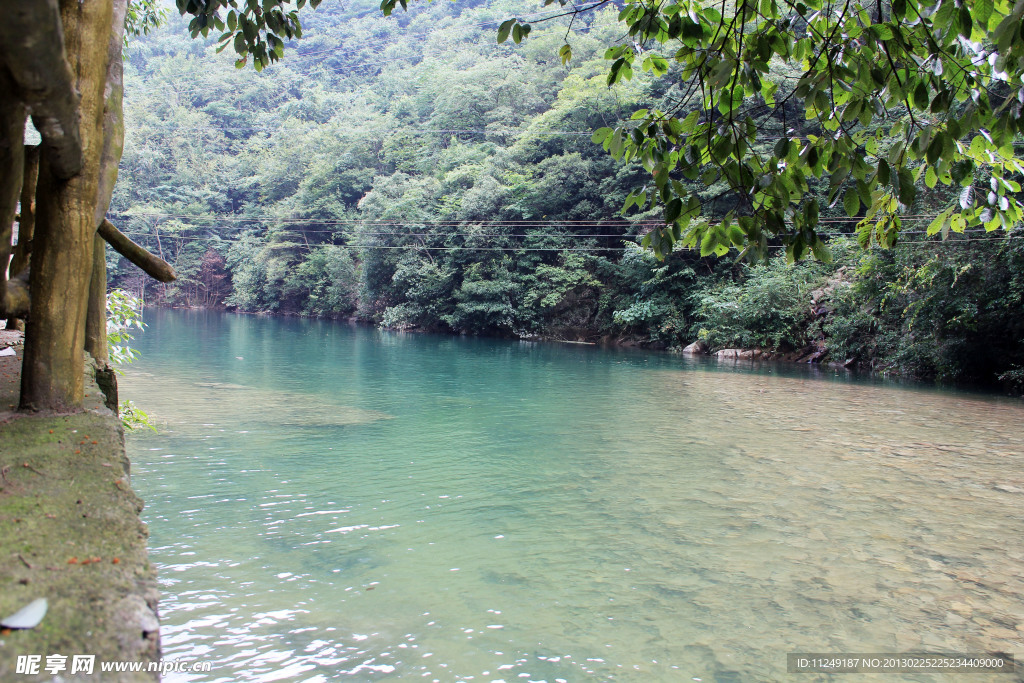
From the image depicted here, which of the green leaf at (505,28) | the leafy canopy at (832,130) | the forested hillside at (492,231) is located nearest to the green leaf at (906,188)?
the leafy canopy at (832,130)

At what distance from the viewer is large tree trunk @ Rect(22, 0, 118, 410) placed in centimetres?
324

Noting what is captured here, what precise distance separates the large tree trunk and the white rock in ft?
7.06

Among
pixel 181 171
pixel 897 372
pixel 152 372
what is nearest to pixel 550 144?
pixel 897 372

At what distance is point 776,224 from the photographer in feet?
8.54

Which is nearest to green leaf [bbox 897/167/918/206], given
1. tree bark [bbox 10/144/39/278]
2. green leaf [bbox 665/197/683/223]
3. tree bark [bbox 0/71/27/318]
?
green leaf [bbox 665/197/683/223]

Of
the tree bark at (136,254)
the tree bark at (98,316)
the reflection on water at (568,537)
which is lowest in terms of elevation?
the reflection on water at (568,537)

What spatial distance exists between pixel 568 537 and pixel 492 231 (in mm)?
30434

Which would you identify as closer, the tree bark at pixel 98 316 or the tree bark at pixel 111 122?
the tree bark at pixel 111 122

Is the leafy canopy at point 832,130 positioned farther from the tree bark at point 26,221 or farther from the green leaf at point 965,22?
the tree bark at point 26,221

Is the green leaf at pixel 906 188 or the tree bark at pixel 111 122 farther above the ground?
the tree bark at pixel 111 122

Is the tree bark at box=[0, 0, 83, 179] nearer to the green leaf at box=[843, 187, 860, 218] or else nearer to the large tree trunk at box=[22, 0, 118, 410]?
the large tree trunk at box=[22, 0, 118, 410]

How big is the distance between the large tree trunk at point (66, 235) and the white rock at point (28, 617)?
2151mm

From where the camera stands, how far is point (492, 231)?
35.0 metres

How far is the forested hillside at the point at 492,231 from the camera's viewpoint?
19.4m
